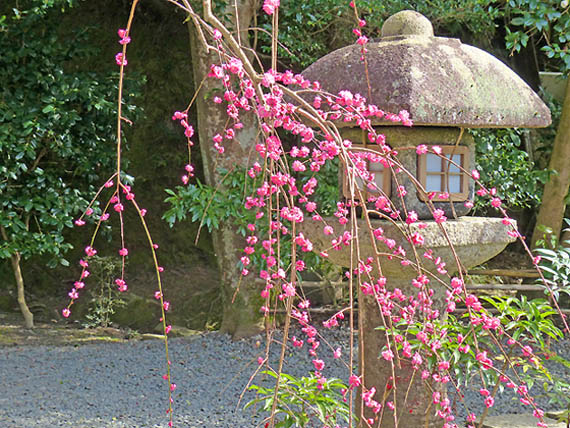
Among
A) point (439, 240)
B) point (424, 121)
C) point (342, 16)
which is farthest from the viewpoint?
point (342, 16)

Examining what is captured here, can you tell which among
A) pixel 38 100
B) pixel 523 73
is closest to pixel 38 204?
pixel 38 100

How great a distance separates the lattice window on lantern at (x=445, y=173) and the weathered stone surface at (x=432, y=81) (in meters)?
0.20

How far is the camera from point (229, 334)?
4586mm

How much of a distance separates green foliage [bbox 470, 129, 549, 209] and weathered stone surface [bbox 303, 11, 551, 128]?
1829 mm

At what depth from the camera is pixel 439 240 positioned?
2.38 m

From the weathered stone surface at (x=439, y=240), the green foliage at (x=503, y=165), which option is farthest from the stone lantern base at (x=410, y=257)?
the green foliage at (x=503, y=165)

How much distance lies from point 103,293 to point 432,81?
3.59 meters

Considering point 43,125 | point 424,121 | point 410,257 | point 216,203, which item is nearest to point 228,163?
point 216,203

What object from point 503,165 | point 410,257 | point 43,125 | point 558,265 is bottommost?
point 558,265

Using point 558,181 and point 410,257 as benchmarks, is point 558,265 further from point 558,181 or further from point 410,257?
point 558,181

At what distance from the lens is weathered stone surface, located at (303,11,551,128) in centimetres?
228

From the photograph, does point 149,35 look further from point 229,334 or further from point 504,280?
point 504,280

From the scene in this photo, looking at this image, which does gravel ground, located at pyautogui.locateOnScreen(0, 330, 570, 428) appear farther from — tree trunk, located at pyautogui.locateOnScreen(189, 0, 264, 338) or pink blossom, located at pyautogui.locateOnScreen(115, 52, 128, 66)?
pink blossom, located at pyautogui.locateOnScreen(115, 52, 128, 66)

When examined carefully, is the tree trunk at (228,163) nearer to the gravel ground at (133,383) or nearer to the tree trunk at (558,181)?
the gravel ground at (133,383)
